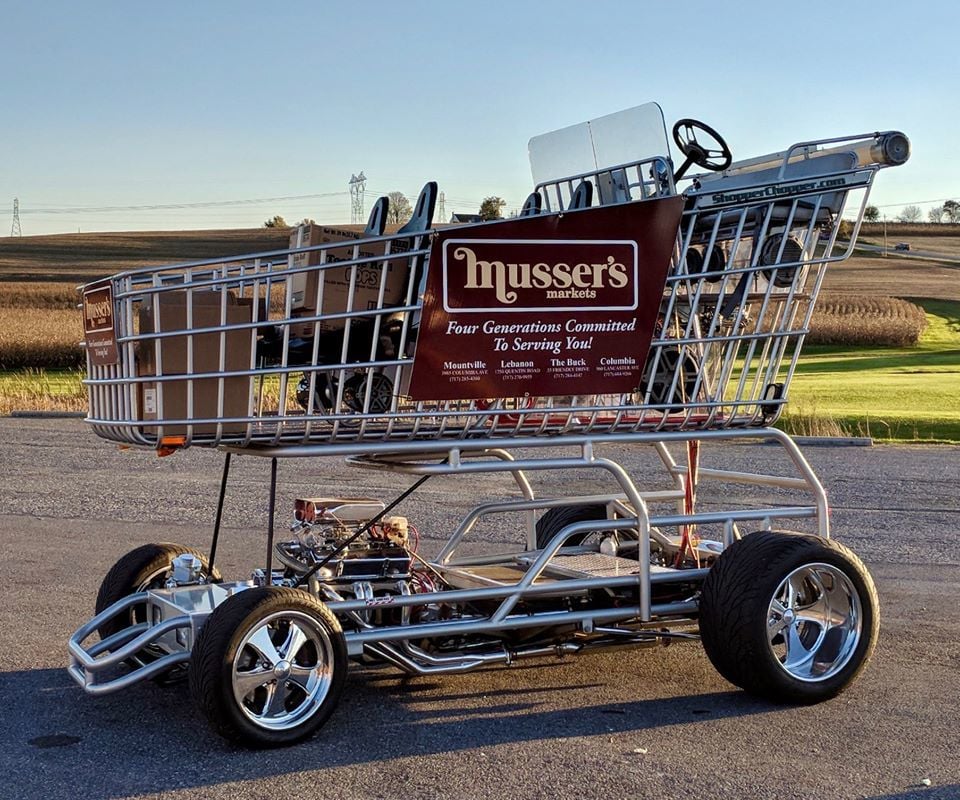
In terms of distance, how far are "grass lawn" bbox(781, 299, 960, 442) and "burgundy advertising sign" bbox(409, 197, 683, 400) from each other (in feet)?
42.5

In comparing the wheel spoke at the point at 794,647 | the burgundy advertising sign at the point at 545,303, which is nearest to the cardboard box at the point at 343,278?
the burgundy advertising sign at the point at 545,303

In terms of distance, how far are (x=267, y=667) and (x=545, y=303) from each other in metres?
1.68

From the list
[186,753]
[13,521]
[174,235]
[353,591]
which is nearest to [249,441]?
[353,591]

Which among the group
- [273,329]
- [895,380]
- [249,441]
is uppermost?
[273,329]

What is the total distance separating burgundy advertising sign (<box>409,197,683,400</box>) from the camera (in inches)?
181

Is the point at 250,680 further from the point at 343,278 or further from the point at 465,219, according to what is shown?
the point at 465,219

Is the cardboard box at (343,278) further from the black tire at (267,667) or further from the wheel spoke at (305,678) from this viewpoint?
the wheel spoke at (305,678)

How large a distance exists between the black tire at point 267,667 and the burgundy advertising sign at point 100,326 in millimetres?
1026

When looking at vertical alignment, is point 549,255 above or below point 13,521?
above

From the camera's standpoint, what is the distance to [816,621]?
17.0 feet

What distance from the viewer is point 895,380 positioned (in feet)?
97.6

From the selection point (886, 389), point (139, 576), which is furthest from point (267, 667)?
point (886, 389)

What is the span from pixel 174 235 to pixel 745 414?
75799mm

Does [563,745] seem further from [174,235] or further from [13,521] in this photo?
[174,235]
